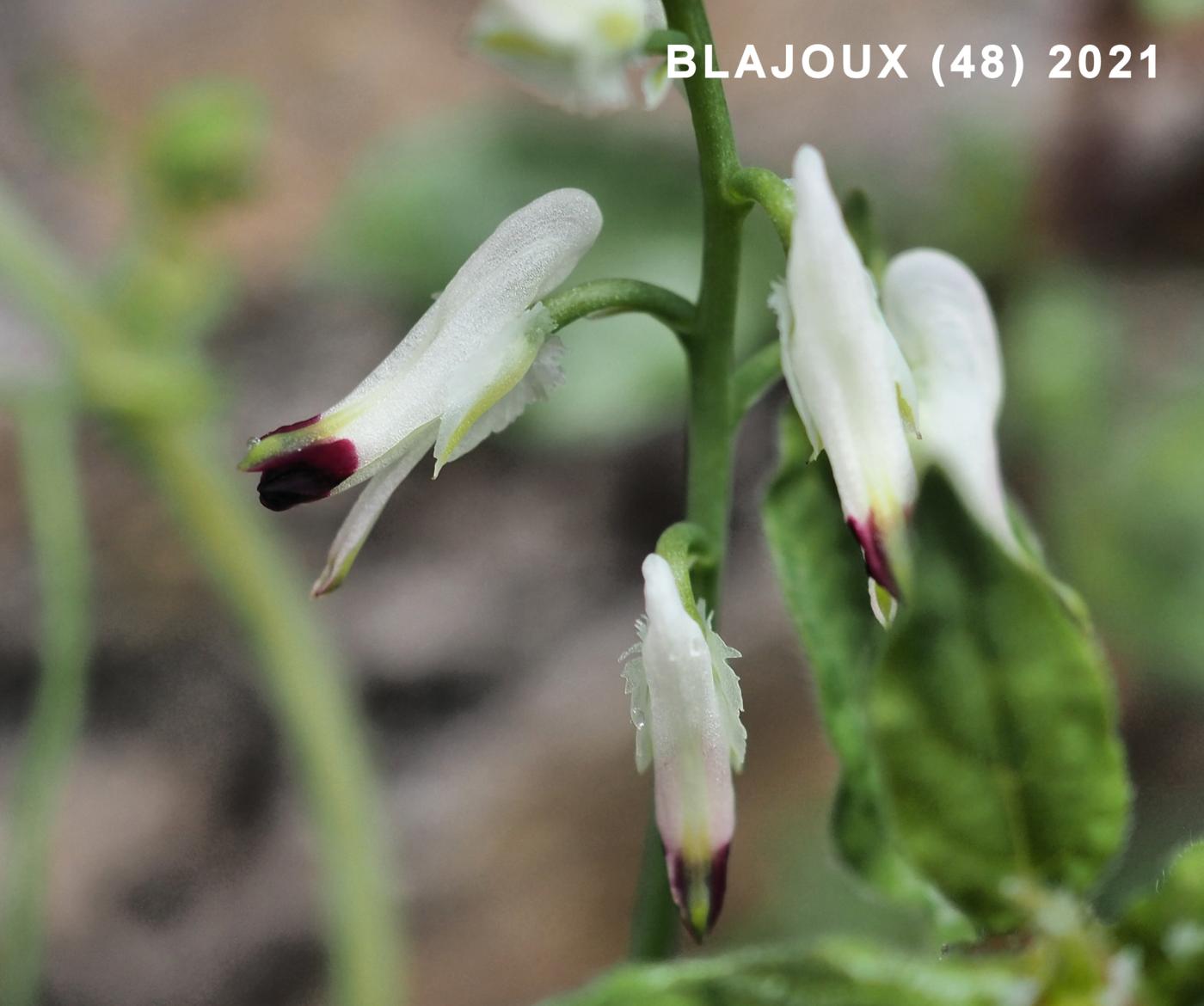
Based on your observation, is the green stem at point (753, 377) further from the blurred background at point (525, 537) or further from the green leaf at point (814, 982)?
the blurred background at point (525, 537)

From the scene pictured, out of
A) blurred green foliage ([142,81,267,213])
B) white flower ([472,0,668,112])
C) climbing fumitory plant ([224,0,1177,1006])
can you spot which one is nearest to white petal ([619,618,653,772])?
climbing fumitory plant ([224,0,1177,1006])

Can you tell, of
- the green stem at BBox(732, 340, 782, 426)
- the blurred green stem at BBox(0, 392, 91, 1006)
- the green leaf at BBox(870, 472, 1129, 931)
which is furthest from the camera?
the blurred green stem at BBox(0, 392, 91, 1006)

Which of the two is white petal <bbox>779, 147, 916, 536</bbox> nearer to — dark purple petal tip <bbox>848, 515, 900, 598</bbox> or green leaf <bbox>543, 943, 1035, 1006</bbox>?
dark purple petal tip <bbox>848, 515, 900, 598</bbox>

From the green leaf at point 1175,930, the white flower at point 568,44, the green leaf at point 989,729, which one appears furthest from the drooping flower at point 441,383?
the green leaf at point 1175,930

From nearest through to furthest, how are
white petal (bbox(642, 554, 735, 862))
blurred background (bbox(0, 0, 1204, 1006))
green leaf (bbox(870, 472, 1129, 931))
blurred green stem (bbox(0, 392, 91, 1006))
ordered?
green leaf (bbox(870, 472, 1129, 931))
white petal (bbox(642, 554, 735, 862))
blurred green stem (bbox(0, 392, 91, 1006))
blurred background (bbox(0, 0, 1204, 1006))

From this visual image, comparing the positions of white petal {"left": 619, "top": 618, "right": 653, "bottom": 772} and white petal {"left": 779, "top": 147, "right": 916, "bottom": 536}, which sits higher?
white petal {"left": 779, "top": 147, "right": 916, "bottom": 536}

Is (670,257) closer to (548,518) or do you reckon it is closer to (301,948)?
(548,518)

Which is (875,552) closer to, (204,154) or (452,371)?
(452,371)
